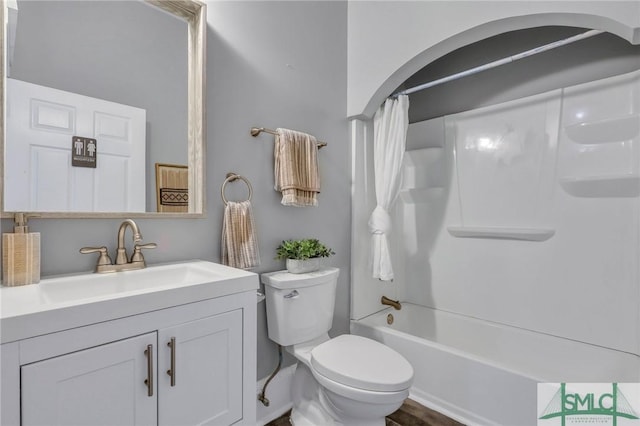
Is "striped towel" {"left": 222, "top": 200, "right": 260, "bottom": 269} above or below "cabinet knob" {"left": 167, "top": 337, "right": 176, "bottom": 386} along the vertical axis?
above

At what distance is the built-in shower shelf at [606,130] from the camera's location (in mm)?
1778

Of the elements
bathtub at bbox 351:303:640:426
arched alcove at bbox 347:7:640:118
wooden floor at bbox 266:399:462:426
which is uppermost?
arched alcove at bbox 347:7:640:118

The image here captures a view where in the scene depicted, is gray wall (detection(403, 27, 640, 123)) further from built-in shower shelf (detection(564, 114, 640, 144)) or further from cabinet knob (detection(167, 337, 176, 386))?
cabinet knob (detection(167, 337, 176, 386))

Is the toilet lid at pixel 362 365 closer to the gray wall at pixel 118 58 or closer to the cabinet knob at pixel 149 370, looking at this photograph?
the cabinet knob at pixel 149 370

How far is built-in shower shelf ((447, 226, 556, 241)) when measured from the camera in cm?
208

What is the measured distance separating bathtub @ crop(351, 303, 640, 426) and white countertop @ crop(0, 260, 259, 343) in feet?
4.16

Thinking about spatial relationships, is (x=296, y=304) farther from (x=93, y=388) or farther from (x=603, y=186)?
(x=603, y=186)

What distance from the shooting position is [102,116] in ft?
4.14

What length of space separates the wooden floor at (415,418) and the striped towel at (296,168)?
1.21m

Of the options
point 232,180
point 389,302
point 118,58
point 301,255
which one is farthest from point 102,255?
point 389,302

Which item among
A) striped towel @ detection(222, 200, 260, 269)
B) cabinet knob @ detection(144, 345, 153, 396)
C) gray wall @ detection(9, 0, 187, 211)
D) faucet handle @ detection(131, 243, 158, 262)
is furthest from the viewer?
striped towel @ detection(222, 200, 260, 269)

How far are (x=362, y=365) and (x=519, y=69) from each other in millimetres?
2256

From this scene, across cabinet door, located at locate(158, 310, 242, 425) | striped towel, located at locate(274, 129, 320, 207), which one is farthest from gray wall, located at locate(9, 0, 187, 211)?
cabinet door, located at locate(158, 310, 242, 425)
